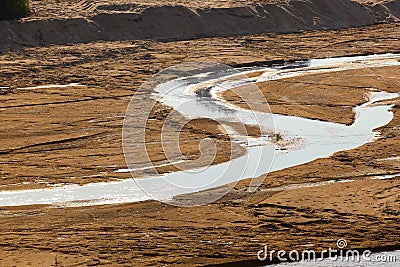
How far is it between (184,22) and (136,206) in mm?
23975

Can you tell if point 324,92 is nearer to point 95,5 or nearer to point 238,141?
point 238,141

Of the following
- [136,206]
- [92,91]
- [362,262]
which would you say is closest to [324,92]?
[92,91]

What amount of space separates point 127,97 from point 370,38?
17141 mm

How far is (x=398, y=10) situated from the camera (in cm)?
4831

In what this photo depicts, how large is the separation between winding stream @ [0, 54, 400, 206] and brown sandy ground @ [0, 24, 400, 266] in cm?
54

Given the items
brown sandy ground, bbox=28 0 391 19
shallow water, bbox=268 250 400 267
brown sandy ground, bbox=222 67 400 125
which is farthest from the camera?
brown sandy ground, bbox=28 0 391 19

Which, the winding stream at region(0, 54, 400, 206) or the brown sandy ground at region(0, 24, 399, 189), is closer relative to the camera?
the winding stream at region(0, 54, 400, 206)

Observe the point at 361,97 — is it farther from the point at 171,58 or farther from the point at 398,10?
the point at 398,10

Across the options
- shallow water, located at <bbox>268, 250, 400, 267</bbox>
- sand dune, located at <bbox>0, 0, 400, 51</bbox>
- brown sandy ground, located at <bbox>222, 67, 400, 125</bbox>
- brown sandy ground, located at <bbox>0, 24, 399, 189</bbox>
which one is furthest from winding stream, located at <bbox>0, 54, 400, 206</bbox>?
sand dune, located at <bbox>0, 0, 400, 51</bbox>

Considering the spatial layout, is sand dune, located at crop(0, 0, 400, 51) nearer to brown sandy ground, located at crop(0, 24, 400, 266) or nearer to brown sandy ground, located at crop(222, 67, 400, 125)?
brown sandy ground, located at crop(0, 24, 400, 266)

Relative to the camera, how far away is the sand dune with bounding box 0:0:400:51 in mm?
36531

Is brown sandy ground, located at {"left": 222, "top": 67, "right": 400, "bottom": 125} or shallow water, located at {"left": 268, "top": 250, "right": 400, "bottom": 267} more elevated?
brown sandy ground, located at {"left": 222, "top": 67, "right": 400, "bottom": 125}

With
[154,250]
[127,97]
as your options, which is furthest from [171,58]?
[154,250]

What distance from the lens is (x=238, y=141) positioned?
2220cm
